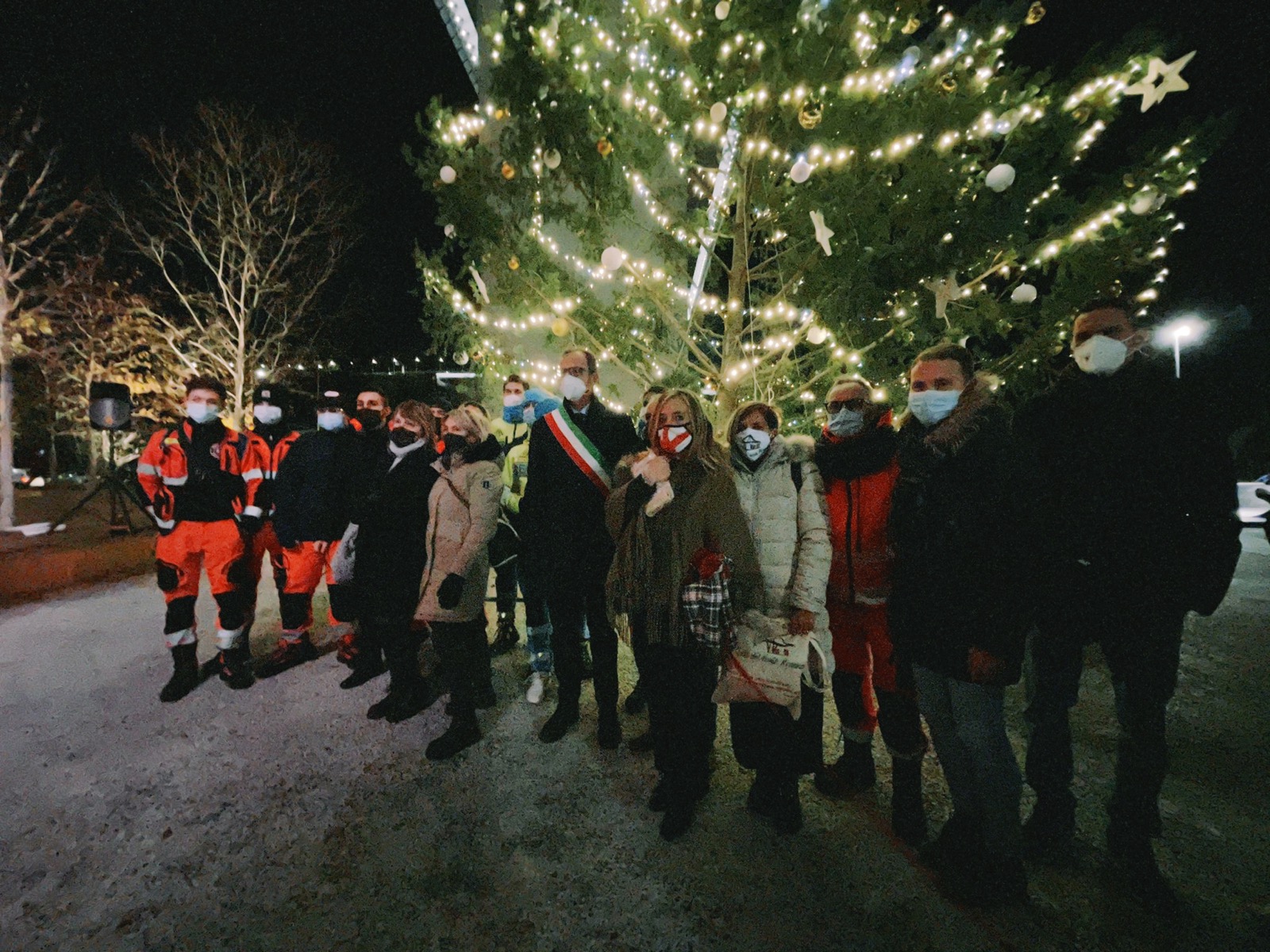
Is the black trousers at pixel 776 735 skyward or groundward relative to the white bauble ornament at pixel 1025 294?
groundward

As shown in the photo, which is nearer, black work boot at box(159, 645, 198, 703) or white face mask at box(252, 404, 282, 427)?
black work boot at box(159, 645, 198, 703)

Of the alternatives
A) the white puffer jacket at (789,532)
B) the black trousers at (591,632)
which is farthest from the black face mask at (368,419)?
the white puffer jacket at (789,532)

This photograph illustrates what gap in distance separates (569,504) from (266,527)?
10.0 ft

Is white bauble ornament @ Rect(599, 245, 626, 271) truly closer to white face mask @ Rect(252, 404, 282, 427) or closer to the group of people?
the group of people

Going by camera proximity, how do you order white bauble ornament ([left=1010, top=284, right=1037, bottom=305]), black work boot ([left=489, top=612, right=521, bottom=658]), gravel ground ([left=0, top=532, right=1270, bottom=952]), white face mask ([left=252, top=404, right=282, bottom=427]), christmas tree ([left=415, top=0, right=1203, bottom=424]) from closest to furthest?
1. gravel ground ([left=0, top=532, right=1270, bottom=952])
2. christmas tree ([left=415, top=0, right=1203, bottom=424])
3. white bauble ornament ([left=1010, top=284, right=1037, bottom=305])
4. white face mask ([left=252, top=404, right=282, bottom=427])
5. black work boot ([left=489, top=612, right=521, bottom=658])

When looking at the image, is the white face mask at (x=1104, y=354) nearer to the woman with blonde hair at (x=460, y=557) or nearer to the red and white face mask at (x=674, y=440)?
the red and white face mask at (x=674, y=440)

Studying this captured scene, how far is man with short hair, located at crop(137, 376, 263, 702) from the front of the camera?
147 inches

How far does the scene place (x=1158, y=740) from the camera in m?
2.20

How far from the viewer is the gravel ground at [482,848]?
199cm

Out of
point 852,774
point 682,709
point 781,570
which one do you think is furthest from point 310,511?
point 852,774

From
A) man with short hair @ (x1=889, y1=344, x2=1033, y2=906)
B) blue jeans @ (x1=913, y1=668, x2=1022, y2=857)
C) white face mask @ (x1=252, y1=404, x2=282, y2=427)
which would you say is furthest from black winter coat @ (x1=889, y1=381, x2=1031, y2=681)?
white face mask @ (x1=252, y1=404, x2=282, y2=427)

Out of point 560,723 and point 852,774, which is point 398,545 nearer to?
point 560,723

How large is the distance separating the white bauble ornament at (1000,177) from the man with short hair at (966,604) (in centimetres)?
230

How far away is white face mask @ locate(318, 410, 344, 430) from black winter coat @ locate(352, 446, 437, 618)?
1047 mm
